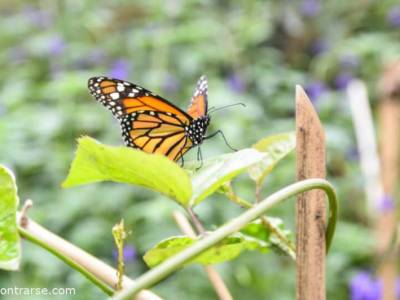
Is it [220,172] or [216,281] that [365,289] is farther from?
[220,172]

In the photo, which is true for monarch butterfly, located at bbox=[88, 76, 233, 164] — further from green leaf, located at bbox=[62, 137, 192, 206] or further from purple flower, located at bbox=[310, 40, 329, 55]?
purple flower, located at bbox=[310, 40, 329, 55]

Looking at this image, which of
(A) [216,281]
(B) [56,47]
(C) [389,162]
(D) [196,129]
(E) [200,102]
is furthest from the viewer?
(B) [56,47]

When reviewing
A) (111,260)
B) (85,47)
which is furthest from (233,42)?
(111,260)

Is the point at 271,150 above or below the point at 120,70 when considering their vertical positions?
above

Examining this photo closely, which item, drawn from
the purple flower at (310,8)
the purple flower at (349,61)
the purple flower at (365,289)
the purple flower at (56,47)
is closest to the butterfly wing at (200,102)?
the purple flower at (365,289)

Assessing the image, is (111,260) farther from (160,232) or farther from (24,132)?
(24,132)

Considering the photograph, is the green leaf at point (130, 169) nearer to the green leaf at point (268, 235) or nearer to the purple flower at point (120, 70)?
the green leaf at point (268, 235)

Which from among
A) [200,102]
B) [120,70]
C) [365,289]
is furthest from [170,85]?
[200,102]
